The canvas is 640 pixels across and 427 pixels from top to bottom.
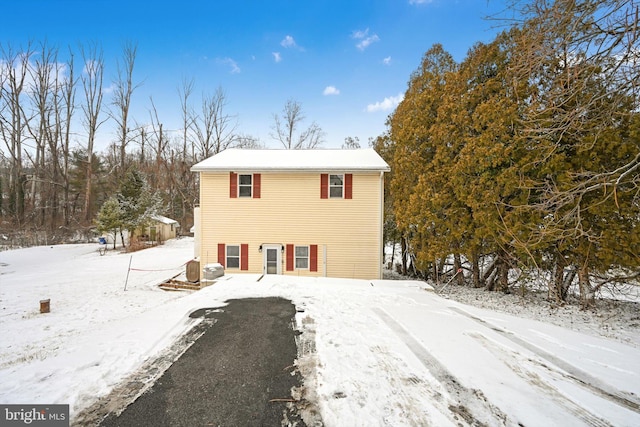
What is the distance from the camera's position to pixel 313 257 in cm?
1059

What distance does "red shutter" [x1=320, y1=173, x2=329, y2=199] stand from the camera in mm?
10539

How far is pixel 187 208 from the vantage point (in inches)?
1169

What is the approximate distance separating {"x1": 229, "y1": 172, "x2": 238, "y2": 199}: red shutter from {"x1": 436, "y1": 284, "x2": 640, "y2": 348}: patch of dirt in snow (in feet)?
31.3

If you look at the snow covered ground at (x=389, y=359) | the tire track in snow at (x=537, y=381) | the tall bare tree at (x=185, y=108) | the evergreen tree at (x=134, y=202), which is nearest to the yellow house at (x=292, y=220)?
the snow covered ground at (x=389, y=359)

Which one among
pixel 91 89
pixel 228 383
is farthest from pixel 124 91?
pixel 228 383

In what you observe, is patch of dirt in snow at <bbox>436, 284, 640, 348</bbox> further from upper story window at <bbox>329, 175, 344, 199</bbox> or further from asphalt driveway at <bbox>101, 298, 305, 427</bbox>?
asphalt driveway at <bbox>101, 298, 305, 427</bbox>

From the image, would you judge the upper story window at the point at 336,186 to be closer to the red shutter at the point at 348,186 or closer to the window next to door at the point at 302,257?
the red shutter at the point at 348,186

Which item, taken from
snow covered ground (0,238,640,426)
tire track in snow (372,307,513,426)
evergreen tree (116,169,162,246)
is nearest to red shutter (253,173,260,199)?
snow covered ground (0,238,640,426)

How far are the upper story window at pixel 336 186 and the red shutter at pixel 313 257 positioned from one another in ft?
7.66

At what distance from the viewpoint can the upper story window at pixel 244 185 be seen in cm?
1070

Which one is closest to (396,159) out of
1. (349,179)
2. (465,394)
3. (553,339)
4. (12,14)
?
(349,179)

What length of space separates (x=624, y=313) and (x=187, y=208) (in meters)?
33.5

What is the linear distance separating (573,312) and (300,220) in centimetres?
941

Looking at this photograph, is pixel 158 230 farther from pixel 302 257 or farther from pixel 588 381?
pixel 588 381
